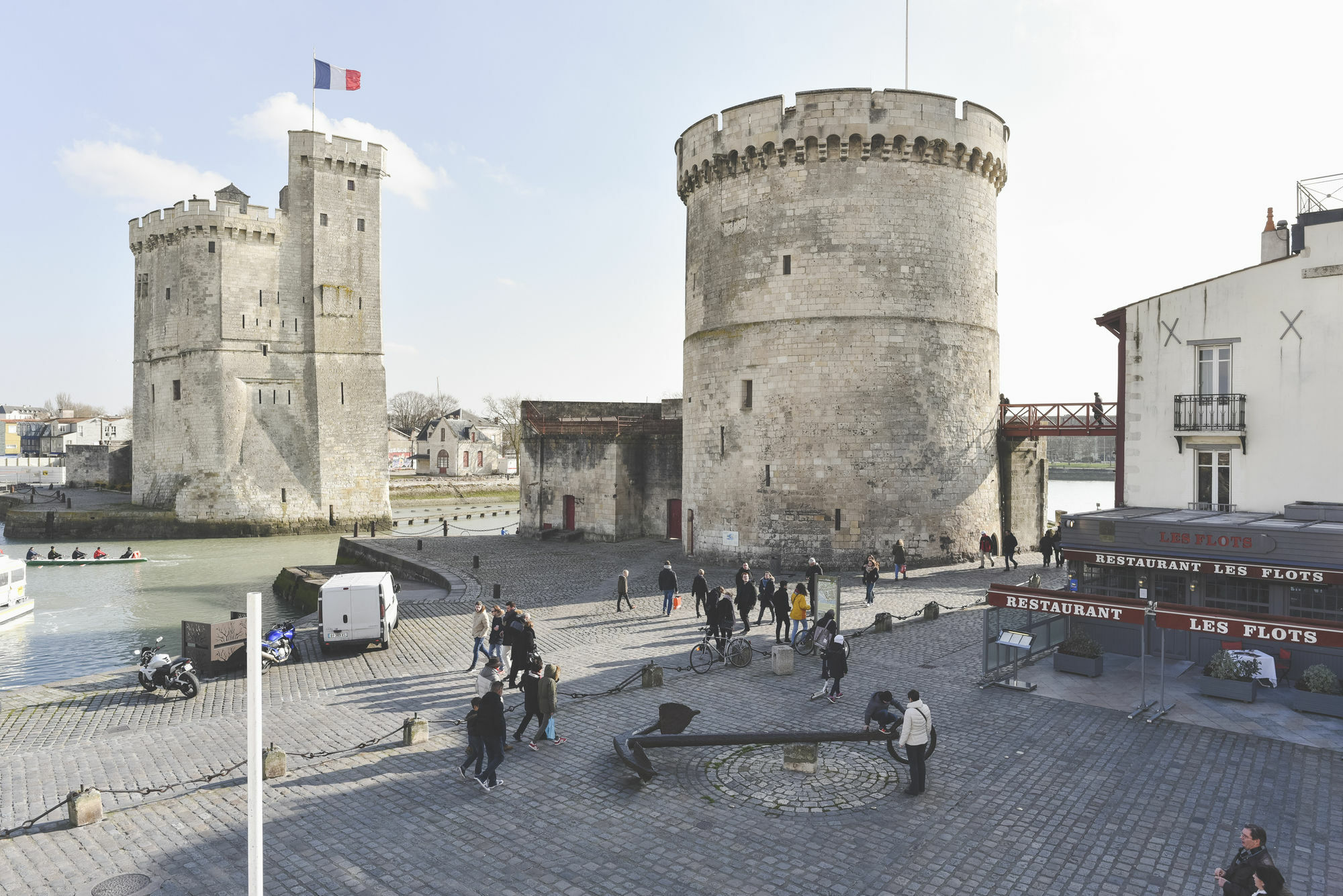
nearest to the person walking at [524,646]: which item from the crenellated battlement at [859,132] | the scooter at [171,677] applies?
→ the scooter at [171,677]

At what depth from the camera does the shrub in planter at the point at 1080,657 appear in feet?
44.3

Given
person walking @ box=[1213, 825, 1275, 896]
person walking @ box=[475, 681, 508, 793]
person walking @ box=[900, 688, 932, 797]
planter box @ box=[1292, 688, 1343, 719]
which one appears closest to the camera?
person walking @ box=[1213, 825, 1275, 896]

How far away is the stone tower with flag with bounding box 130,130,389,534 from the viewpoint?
4609 centimetres

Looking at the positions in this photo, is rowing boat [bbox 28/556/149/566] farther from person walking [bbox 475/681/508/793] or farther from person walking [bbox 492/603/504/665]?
person walking [bbox 475/681/508/793]

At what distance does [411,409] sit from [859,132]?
123462 millimetres

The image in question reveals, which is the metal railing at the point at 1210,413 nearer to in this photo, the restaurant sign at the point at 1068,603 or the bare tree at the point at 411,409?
the restaurant sign at the point at 1068,603

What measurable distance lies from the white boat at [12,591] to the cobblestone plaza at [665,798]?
12.2 m

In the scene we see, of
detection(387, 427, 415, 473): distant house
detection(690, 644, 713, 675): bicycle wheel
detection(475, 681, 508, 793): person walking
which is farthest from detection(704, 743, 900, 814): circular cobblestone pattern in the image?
detection(387, 427, 415, 473): distant house

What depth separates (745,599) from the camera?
54.3ft

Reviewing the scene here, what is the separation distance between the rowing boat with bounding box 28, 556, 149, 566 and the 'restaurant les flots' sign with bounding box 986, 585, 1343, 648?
37.4 m

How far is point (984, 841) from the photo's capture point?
7902 mm

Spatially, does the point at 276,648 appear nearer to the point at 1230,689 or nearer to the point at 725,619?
the point at 725,619

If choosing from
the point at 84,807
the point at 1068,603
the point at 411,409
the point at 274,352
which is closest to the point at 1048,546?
the point at 1068,603

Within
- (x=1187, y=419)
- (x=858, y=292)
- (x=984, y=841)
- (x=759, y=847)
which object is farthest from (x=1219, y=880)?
(x=858, y=292)
